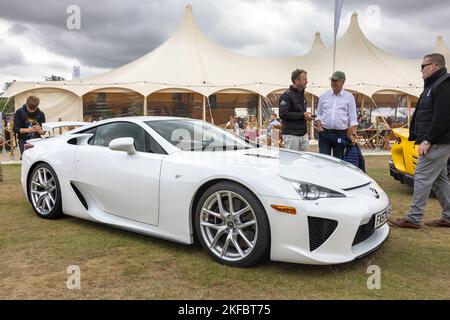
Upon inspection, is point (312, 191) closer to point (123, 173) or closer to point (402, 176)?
point (123, 173)

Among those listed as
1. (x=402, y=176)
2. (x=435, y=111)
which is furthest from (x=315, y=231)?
(x=402, y=176)


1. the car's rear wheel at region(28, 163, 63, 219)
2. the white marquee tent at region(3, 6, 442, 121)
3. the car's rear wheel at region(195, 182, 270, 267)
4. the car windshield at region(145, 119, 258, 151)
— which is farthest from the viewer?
the white marquee tent at region(3, 6, 442, 121)

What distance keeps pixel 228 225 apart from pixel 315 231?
68cm

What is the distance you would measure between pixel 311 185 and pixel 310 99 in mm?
17300

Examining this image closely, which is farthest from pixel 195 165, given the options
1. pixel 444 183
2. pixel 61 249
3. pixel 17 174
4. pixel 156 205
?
pixel 17 174

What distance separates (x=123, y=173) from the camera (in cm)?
368

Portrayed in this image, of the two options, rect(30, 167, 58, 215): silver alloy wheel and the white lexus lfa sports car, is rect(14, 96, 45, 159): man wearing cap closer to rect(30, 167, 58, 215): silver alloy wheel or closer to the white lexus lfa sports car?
rect(30, 167, 58, 215): silver alloy wheel

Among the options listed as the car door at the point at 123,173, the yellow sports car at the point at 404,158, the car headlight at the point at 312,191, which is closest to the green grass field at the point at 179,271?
the car door at the point at 123,173

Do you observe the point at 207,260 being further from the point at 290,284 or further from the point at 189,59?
the point at 189,59

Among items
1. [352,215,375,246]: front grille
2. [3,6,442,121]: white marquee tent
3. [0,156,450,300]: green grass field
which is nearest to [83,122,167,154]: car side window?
[0,156,450,300]: green grass field

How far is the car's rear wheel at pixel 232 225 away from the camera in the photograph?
9.56ft

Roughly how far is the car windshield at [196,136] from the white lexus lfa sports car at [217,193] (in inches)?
0.5

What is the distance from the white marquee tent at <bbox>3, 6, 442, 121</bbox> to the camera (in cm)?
1786

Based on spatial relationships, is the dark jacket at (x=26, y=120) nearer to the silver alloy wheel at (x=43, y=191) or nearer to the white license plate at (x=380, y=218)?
the silver alloy wheel at (x=43, y=191)
